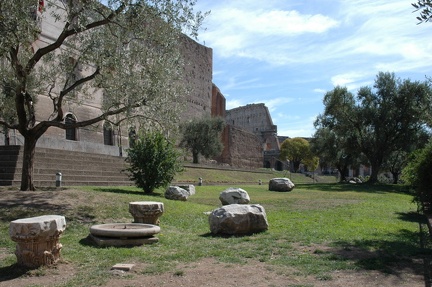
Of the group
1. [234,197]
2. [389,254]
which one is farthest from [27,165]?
[389,254]

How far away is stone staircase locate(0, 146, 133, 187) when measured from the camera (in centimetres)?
1383

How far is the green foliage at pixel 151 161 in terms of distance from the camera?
1477cm

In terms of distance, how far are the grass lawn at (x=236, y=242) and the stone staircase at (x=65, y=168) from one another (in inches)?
159

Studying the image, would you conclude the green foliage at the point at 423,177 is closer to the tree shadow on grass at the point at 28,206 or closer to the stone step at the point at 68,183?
the tree shadow on grass at the point at 28,206

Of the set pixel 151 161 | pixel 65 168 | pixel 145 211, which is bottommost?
pixel 145 211

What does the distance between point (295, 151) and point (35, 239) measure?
65.7 metres

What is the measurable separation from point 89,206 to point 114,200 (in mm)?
944

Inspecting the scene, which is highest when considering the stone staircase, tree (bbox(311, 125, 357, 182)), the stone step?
tree (bbox(311, 125, 357, 182))

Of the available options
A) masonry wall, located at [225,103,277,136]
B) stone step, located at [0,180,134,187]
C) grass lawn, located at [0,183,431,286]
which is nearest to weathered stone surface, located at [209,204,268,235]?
grass lawn, located at [0,183,431,286]

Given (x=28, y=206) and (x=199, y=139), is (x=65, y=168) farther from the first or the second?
(x=199, y=139)

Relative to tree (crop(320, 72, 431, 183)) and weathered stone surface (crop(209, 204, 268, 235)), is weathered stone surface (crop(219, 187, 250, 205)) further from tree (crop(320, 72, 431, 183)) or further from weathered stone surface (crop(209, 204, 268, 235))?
tree (crop(320, 72, 431, 183))

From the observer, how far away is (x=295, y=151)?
2717 inches

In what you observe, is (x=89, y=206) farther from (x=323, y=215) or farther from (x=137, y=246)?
(x=323, y=215)

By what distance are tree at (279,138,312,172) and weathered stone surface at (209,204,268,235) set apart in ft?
205
